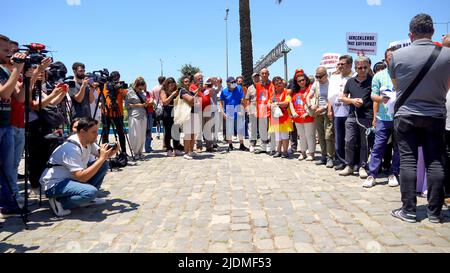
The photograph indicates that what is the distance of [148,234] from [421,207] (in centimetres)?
329

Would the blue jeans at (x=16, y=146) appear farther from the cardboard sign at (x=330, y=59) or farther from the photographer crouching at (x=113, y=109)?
the cardboard sign at (x=330, y=59)

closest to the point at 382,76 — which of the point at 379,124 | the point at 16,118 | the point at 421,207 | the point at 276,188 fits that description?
the point at 379,124

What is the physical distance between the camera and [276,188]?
17.1 ft

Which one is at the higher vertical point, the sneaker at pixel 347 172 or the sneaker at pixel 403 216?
the sneaker at pixel 347 172

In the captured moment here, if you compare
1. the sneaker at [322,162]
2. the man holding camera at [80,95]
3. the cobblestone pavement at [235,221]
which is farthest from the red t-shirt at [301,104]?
the man holding camera at [80,95]

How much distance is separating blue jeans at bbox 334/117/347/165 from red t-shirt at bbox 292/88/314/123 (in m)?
1.08

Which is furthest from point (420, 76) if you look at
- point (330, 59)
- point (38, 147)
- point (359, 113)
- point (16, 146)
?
point (330, 59)

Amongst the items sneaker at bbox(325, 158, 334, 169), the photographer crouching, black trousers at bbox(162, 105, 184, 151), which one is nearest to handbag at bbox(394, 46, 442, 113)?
sneaker at bbox(325, 158, 334, 169)

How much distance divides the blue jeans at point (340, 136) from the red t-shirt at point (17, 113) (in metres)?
5.02

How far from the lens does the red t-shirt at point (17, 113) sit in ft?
13.1

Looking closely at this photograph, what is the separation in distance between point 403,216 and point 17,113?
181 inches

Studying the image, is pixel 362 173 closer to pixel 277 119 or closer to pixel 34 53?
pixel 277 119

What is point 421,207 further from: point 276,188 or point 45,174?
point 45,174

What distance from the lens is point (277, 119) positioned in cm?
807
